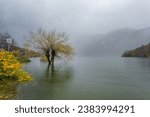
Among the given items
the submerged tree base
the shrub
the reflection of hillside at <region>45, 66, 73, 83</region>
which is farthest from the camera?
the reflection of hillside at <region>45, 66, 73, 83</region>

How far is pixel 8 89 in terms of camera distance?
20.6 metres

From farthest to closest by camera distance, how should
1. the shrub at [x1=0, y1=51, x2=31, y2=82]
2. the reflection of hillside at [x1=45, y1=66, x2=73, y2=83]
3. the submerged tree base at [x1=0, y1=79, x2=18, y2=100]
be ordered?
1. the reflection of hillside at [x1=45, y1=66, x2=73, y2=83]
2. the shrub at [x1=0, y1=51, x2=31, y2=82]
3. the submerged tree base at [x1=0, y1=79, x2=18, y2=100]

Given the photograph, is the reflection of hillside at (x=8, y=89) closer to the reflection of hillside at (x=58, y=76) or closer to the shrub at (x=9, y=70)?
the shrub at (x=9, y=70)

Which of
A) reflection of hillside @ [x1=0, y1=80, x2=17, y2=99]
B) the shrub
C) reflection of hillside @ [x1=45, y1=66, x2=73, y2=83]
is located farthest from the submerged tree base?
reflection of hillside @ [x1=45, y1=66, x2=73, y2=83]

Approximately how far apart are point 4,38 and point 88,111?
105840 mm

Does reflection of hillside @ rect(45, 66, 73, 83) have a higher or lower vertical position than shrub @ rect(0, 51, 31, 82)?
lower

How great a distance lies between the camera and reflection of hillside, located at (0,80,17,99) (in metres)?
18.0

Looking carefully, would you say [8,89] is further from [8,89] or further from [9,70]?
[9,70]

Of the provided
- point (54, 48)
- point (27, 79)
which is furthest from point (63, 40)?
point (27, 79)

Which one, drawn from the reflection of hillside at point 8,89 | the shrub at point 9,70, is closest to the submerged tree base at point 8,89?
the reflection of hillside at point 8,89

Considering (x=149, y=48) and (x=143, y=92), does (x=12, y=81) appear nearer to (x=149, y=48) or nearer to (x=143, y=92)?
(x=143, y=92)

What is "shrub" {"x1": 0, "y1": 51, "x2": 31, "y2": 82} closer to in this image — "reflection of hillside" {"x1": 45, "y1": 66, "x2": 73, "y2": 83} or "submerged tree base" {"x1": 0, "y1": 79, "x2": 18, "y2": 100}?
"submerged tree base" {"x1": 0, "y1": 79, "x2": 18, "y2": 100}

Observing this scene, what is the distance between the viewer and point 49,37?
58.3 metres

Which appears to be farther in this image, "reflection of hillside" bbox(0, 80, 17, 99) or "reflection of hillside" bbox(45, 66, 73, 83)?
"reflection of hillside" bbox(45, 66, 73, 83)
